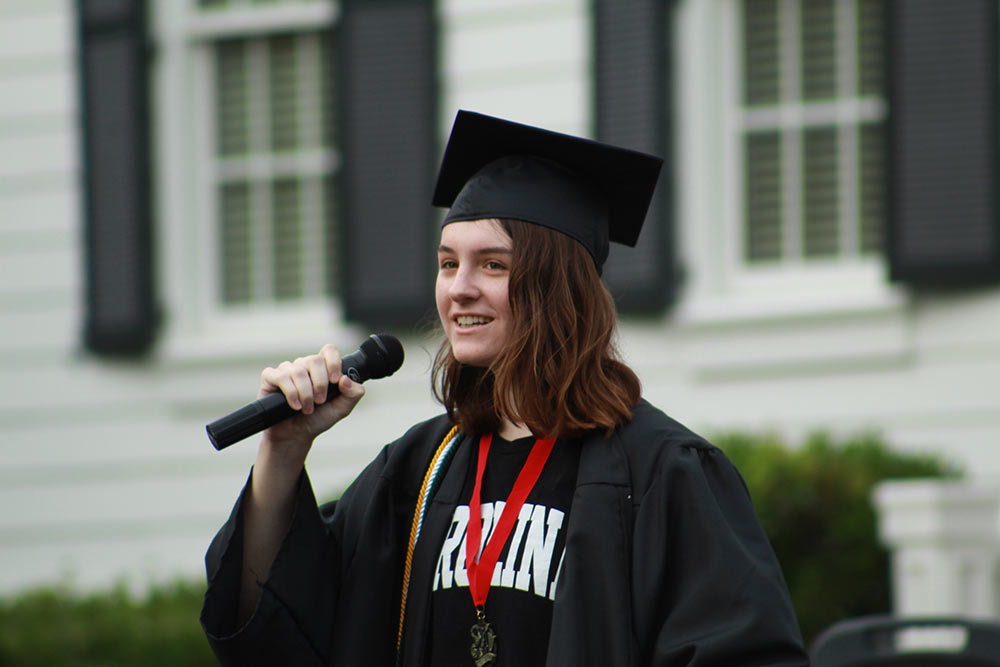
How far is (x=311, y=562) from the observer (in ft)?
9.02

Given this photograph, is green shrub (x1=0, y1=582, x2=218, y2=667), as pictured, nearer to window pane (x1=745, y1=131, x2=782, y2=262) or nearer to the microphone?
window pane (x1=745, y1=131, x2=782, y2=262)

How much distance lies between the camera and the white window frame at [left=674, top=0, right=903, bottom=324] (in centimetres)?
738

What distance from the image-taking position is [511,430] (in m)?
2.81

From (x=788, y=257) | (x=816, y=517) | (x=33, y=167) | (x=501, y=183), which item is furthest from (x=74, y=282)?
(x=501, y=183)

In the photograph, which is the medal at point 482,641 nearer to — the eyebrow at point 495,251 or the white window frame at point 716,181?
the eyebrow at point 495,251

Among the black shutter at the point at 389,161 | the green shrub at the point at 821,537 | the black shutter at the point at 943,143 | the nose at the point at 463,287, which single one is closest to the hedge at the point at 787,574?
the green shrub at the point at 821,537

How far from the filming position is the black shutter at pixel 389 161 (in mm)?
7852

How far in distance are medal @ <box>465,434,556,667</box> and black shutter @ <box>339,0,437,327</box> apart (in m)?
5.11

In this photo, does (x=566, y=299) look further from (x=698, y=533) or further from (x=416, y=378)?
(x=416, y=378)

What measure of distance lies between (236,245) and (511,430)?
6.08 m

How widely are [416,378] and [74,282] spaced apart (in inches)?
84.3

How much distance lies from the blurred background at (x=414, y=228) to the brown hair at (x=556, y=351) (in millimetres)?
3361

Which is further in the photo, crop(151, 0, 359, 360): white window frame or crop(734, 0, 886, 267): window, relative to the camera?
crop(151, 0, 359, 360): white window frame

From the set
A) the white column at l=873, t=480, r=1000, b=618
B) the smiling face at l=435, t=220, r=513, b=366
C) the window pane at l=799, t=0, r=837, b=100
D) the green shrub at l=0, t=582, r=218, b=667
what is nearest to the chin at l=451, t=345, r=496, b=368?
the smiling face at l=435, t=220, r=513, b=366
